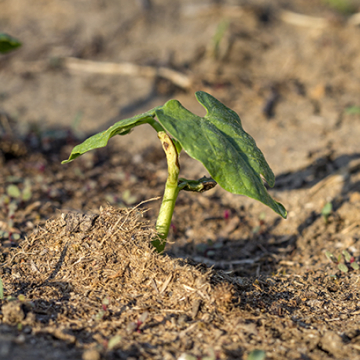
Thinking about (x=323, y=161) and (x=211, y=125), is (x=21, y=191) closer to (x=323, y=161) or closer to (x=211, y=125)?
(x=211, y=125)

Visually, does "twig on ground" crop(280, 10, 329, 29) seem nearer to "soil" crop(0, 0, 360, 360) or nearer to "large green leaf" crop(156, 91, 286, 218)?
"soil" crop(0, 0, 360, 360)

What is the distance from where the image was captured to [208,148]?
63.3 inches

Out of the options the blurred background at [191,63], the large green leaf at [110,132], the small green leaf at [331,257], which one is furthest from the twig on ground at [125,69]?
the large green leaf at [110,132]

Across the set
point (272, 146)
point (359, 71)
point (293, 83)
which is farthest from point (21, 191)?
point (359, 71)

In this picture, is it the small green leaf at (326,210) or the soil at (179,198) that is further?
the small green leaf at (326,210)

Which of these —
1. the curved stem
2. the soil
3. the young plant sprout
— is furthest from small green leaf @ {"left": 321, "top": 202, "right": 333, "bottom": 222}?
the curved stem

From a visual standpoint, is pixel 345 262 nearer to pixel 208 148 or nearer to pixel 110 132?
pixel 208 148

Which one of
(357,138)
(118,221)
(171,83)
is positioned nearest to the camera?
(118,221)

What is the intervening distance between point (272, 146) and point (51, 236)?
244cm

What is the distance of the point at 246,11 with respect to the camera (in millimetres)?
5621

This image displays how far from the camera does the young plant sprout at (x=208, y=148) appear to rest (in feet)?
5.17

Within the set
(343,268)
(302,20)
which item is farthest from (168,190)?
(302,20)

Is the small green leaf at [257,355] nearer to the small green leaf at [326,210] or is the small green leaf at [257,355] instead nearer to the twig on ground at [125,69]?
the small green leaf at [326,210]

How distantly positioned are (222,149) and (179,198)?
1494 millimetres
